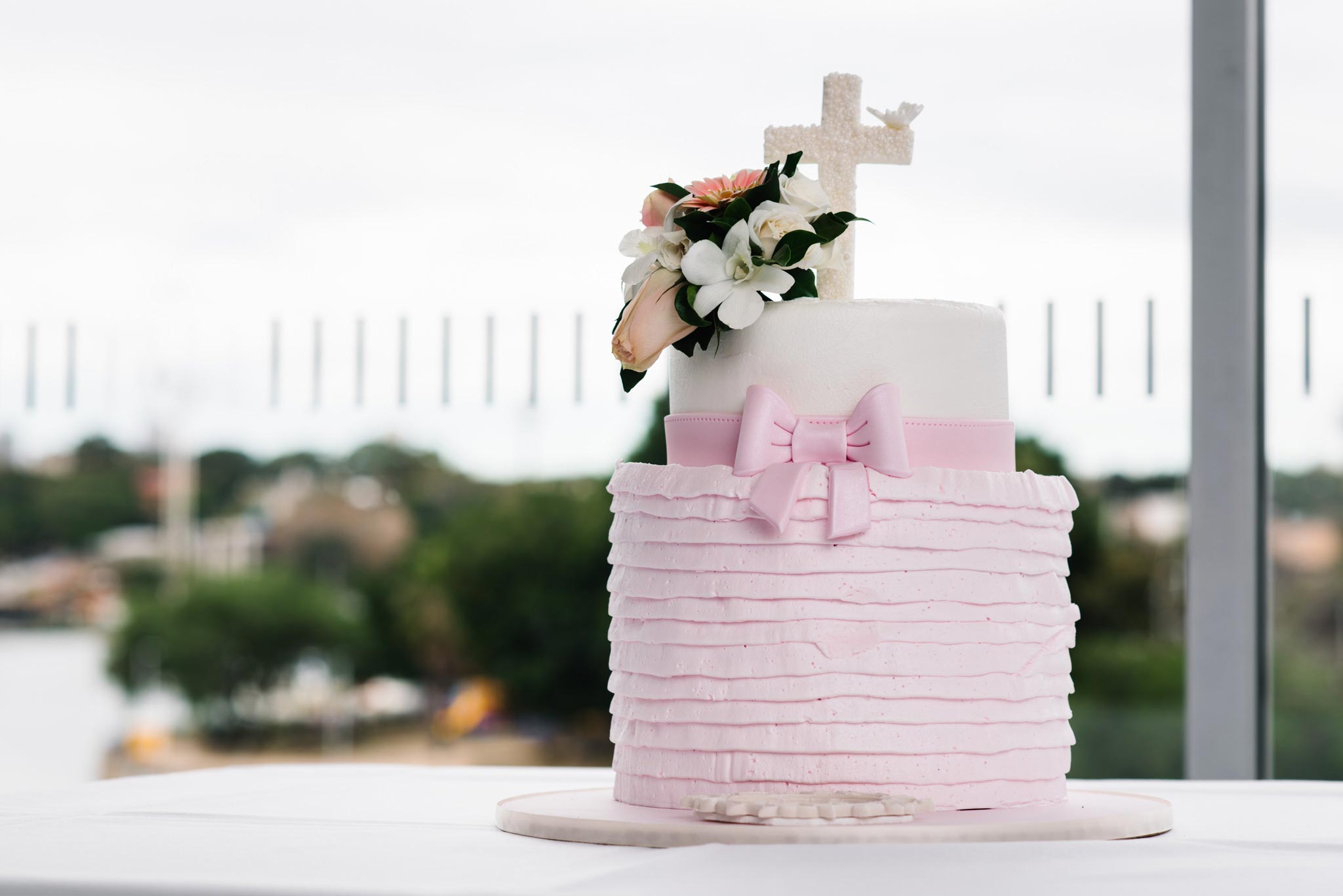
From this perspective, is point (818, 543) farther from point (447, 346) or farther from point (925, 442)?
point (447, 346)

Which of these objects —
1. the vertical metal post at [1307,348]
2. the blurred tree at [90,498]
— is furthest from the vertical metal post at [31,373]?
the vertical metal post at [1307,348]

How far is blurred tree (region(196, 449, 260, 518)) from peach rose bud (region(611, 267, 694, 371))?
126 inches

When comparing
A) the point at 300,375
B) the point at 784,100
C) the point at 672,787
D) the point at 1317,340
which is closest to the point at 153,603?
the point at 300,375

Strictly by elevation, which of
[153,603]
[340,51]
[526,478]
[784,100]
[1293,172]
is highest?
[340,51]

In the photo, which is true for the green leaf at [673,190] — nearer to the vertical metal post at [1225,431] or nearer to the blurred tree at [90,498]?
the vertical metal post at [1225,431]

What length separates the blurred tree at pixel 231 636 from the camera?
4.33 meters

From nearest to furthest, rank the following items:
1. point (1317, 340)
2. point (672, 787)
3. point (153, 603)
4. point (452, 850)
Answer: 1. point (452, 850)
2. point (672, 787)
3. point (1317, 340)
4. point (153, 603)

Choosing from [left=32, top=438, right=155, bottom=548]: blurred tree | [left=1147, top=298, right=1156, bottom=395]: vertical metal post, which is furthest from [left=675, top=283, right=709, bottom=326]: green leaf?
[left=32, top=438, right=155, bottom=548]: blurred tree

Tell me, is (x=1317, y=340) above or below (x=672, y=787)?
above

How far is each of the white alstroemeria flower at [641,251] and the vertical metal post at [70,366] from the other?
125 inches

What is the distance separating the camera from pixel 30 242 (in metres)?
4.10

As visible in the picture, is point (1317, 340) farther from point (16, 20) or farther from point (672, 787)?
point (16, 20)

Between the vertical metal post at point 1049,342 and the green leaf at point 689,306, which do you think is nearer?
the green leaf at point 689,306

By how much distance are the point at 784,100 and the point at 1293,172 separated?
1.11m
